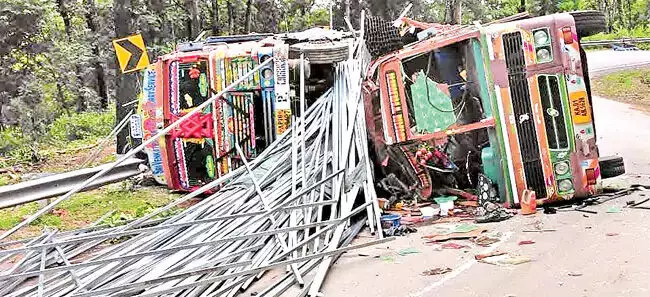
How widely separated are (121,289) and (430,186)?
4.24 m

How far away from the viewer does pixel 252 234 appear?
554 centimetres

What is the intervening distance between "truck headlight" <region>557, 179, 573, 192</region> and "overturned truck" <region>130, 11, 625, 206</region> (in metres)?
0.01

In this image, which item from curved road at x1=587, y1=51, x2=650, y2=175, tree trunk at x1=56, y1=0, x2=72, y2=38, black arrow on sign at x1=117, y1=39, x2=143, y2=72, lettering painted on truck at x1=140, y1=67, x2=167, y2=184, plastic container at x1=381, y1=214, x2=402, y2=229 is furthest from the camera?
tree trunk at x1=56, y1=0, x2=72, y2=38

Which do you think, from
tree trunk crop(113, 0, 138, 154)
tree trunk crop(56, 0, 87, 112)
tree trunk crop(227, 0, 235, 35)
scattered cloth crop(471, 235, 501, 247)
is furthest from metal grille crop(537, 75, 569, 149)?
tree trunk crop(227, 0, 235, 35)

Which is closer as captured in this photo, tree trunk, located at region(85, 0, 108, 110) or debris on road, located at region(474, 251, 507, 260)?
debris on road, located at region(474, 251, 507, 260)

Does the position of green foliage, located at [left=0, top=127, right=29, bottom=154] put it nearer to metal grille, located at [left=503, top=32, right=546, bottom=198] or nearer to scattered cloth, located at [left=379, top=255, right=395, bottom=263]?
metal grille, located at [left=503, top=32, right=546, bottom=198]

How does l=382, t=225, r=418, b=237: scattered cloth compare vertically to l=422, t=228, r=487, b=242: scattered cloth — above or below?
above

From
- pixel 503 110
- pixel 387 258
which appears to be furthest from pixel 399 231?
pixel 503 110

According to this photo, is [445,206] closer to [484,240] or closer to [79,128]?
[484,240]

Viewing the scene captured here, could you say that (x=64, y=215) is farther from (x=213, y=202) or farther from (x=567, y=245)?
(x=567, y=245)

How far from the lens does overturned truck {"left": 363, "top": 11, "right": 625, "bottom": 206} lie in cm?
742

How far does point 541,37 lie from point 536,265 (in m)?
2.83

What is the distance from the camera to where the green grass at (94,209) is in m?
8.19

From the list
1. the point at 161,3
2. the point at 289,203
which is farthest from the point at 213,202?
the point at 161,3
